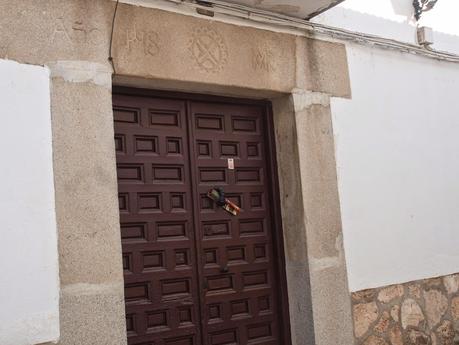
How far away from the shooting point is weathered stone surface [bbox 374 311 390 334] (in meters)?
4.73

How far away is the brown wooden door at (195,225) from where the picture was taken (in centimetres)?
386

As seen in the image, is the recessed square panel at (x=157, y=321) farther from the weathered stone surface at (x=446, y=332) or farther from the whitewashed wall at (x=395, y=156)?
the weathered stone surface at (x=446, y=332)

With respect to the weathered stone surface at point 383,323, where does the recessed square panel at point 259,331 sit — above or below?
above

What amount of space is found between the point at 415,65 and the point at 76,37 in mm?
3337

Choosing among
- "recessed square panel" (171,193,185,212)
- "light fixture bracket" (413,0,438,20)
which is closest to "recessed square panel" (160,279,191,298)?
"recessed square panel" (171,193,185,212)

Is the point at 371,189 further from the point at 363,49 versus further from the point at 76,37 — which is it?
the point at 76,37

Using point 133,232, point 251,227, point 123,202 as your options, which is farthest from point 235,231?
point 123,202

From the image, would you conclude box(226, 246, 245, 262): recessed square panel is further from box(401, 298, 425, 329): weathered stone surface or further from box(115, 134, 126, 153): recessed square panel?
box(401, 298, 425, 329): weathered stone surface

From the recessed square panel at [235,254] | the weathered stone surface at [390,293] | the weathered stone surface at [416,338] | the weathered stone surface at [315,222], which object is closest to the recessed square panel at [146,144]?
the recessed square panel at [235,254]

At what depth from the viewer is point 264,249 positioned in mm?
4523

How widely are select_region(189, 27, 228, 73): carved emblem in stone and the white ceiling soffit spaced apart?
0.31 meters

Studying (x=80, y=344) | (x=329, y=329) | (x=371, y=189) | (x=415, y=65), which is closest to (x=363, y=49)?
(x=415, y=65)

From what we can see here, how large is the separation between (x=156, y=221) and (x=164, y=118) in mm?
762

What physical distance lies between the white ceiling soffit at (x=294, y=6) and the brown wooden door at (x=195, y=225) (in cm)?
79
